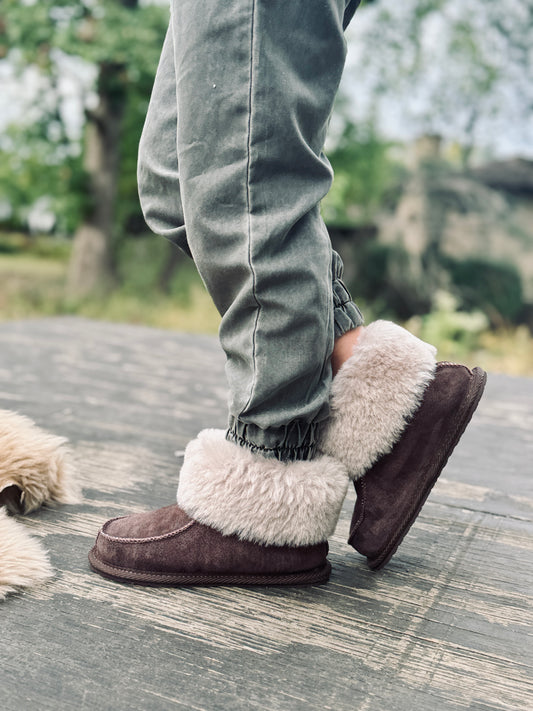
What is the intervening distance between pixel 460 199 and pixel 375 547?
601 centimetres

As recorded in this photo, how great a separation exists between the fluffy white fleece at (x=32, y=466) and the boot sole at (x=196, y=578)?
25 centimetres

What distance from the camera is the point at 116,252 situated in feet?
22.8

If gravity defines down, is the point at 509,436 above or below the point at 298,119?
below

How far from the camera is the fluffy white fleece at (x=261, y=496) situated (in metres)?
0.82

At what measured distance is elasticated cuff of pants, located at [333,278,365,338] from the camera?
0.89m

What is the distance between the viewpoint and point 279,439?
2.72 feet

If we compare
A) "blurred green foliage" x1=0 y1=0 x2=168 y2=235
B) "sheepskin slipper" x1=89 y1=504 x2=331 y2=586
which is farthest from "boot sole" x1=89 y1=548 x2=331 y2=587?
"blurred green foliage" x1=0 y1=0 x2=168 y2=235

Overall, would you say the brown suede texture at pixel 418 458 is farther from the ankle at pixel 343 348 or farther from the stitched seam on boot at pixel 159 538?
the stitched seam on boot at pixel 159 538

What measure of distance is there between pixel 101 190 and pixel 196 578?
235 inches

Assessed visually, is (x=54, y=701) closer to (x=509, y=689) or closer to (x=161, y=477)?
(x=509, y=689)

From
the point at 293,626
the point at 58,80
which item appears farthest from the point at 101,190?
the point at 293,626

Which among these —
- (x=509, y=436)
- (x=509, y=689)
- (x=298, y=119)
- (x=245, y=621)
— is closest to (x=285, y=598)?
(x=245, y=621)

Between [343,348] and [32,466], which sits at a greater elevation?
[343,348]

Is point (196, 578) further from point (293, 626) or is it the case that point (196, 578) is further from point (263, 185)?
point (263, 185)
